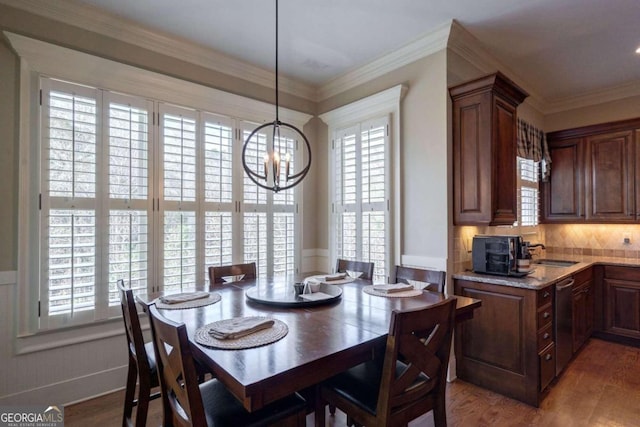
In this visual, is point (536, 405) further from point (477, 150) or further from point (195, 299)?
point (195, 299)

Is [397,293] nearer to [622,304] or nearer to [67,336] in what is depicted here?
[67,336]

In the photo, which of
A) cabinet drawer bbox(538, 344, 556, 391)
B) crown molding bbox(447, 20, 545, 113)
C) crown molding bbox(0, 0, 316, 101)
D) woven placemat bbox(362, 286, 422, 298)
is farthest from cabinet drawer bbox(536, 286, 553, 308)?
crown molding bbox(0, 0, 316, 101)

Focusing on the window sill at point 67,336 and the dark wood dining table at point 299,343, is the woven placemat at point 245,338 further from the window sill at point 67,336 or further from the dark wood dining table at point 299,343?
the window sill at point 67,336

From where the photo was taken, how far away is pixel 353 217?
146 inches

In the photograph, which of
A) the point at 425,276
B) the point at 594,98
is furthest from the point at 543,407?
the point at 594,98

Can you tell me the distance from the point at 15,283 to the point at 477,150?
3.65 metres

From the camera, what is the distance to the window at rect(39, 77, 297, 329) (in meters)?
2.47

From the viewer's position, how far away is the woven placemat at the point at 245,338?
1.37 m

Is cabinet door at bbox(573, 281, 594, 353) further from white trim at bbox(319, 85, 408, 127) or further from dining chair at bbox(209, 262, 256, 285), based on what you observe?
dining chair at bbox(209, 262, 256, 285)

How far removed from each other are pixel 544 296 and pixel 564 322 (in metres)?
0.60

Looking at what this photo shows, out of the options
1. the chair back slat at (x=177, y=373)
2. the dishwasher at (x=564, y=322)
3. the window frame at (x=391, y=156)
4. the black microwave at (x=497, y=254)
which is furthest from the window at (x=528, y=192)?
the chair back slat at (x=177, y=373)

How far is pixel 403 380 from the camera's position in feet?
4.82

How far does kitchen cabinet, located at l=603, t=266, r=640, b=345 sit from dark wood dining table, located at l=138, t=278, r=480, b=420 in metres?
2.87

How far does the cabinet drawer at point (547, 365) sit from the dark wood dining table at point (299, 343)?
109 cm
